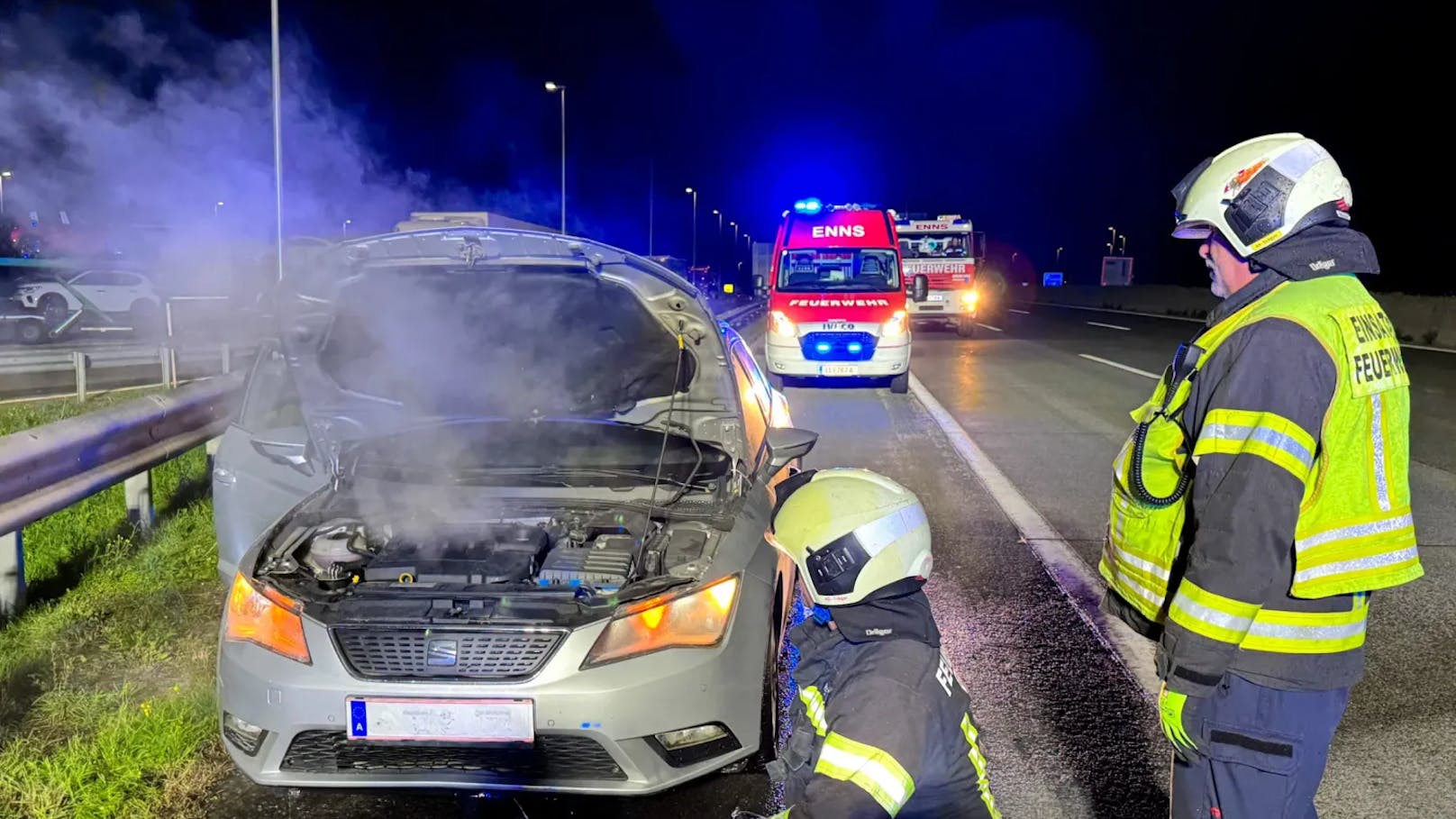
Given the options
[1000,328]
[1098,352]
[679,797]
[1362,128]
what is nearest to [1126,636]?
[679,797]

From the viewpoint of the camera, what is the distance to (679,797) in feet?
11.1

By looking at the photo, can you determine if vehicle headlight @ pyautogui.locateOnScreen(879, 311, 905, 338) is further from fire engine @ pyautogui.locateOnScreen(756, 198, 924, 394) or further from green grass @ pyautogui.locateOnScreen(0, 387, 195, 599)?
green grass @ pyautogui.locateOnScreen(0, 387, 195, 599)

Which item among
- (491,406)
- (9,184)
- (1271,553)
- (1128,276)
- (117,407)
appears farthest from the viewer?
(1128,276)

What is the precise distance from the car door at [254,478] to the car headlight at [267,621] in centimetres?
93

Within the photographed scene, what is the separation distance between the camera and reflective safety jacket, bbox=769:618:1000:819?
71.4 inches

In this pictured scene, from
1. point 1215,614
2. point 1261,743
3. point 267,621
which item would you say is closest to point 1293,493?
point 1215,614

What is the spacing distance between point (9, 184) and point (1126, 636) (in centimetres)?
630

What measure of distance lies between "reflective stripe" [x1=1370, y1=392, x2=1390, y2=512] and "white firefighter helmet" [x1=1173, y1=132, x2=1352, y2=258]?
1.29 feet

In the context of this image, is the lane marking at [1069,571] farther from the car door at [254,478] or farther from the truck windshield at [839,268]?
the truck windshield at [839,268]

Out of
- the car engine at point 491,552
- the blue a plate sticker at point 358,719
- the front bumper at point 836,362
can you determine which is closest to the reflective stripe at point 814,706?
the car engine at point 491,552

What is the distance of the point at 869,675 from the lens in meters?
1.94

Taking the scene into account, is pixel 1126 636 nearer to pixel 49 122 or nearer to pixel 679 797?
pixel 679 797

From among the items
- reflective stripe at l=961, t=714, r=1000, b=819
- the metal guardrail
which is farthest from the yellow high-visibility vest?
the metal guardrail

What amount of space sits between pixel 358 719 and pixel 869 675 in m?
1.75
